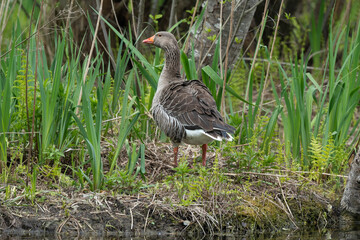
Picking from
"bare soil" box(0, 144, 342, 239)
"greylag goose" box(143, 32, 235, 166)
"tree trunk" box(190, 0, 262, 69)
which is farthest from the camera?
"tree trunk" box(190, 0, 262, 69)

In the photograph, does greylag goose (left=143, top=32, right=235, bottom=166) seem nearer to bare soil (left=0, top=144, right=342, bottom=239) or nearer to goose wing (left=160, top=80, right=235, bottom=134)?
goose wing (left=160, top=80, right=235, bottom=134)

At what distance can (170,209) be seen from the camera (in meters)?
4.73

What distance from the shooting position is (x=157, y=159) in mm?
5914

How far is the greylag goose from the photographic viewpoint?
17.4 ft

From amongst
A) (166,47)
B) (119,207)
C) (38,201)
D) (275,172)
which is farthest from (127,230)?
(166,47)

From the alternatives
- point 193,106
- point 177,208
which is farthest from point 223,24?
point 177,208

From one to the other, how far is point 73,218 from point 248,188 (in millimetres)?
1634

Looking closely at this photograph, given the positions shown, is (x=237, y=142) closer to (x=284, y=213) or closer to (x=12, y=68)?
(x=284, y=213)

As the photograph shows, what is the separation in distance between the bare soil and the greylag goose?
43 centimetres

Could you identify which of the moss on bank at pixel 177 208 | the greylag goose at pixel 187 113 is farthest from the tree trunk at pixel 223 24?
the moss on bank at pixel 177 208

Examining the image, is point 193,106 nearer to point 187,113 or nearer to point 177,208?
point 187,113

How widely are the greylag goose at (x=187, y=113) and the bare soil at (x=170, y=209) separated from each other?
43cm

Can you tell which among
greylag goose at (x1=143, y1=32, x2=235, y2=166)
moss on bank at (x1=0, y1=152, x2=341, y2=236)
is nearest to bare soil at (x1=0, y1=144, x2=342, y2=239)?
moss on bank at (x1=0, y1=152, x2=341, y2=236)

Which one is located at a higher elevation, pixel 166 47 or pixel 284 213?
pixel 166 47
